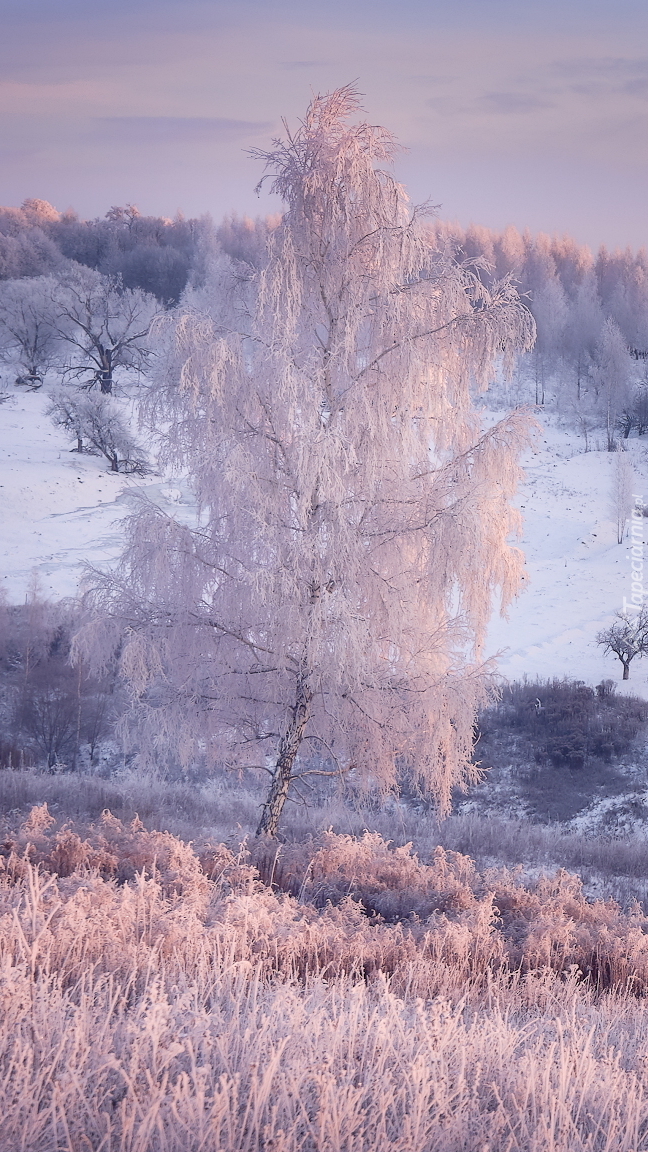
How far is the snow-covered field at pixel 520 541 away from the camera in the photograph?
26250 mm

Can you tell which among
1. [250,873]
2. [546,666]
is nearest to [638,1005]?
[250,873]

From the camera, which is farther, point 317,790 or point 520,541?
point 520,541

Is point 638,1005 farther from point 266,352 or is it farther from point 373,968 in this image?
point 266,352

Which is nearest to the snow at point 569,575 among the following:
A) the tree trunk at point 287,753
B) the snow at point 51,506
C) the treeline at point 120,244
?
the tree trunk at point 287,753

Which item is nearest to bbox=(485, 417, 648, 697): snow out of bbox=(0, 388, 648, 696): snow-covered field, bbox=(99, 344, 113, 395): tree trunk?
bbox=(0, 388, 648, 696): snow-covered field

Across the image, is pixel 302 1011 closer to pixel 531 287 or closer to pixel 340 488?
pixel 340 488

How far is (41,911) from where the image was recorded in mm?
4309

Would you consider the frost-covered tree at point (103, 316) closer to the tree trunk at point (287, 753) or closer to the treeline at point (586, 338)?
the treeline at point (586, 338)

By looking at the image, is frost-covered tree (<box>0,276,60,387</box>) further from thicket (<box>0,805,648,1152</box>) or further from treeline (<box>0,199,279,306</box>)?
thicket (<box>0,805,648,1152</box>)

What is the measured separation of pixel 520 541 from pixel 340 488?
1960 centimetres

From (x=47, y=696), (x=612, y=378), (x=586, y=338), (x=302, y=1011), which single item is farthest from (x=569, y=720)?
(x=586, y=338)

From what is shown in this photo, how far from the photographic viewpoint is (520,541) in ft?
85.6

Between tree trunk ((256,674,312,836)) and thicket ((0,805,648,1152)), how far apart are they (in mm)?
1505

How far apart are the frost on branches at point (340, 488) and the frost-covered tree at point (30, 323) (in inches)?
1634
